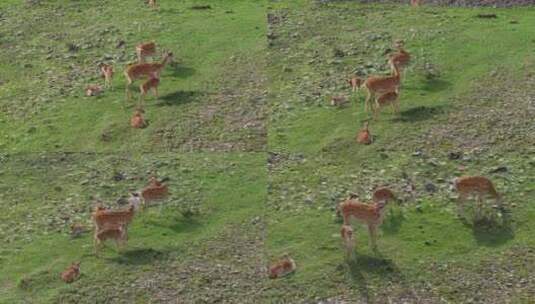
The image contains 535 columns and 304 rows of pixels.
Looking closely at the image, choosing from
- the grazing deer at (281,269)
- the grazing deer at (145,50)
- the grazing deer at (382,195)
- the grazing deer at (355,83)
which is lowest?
the grazing deer at (281,269)

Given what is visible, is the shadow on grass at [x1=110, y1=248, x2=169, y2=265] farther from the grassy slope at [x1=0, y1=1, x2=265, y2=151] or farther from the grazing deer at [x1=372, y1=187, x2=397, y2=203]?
the grassy slope at [x1=0, y1=1, x2=265, y2=151]

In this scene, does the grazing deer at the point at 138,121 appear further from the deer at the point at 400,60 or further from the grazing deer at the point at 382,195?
the grazing deer at the point at 382,195

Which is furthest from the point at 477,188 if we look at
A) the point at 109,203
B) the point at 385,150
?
the point at 109,203

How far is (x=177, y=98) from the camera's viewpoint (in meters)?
30.0

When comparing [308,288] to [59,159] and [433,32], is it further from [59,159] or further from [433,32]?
[433,32]

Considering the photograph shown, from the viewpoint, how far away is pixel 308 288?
2158 centimetres

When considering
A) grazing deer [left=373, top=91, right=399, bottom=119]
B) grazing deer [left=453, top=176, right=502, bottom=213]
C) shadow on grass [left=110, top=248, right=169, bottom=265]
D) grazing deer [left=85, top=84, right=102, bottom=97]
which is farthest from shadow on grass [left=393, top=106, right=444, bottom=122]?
grazing deer [left=85, top=84, right=102, bottom=97]

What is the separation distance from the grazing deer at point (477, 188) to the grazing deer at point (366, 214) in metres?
1.98

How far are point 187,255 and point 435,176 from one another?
6104mm

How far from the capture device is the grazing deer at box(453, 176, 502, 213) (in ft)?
77.4

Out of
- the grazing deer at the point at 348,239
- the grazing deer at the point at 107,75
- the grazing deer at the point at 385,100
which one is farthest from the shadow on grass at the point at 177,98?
the grazing deer at the point at 348,239

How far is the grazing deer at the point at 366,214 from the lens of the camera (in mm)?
22562

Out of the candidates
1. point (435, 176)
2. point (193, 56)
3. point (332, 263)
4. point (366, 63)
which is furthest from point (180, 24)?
point (332, 263)

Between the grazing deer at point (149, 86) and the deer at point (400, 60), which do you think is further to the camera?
the deer at point (400, 60)
